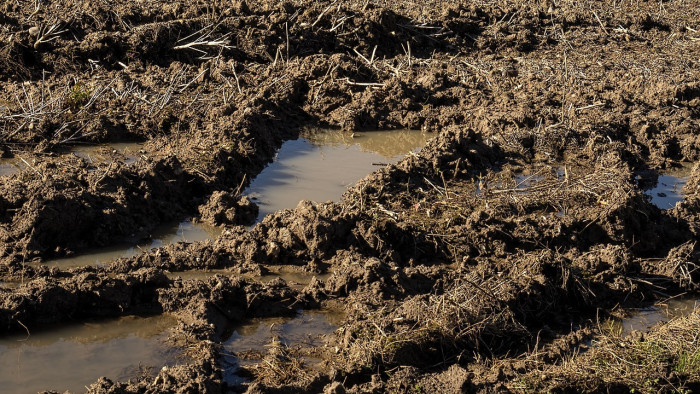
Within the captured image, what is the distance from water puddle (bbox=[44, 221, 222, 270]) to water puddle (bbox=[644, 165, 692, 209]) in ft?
15.4

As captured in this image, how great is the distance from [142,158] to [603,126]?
17.7 feet

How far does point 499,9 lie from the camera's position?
13945mm

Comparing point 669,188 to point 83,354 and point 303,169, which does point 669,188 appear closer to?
point 303,169

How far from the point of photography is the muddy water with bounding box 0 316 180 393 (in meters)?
5.42

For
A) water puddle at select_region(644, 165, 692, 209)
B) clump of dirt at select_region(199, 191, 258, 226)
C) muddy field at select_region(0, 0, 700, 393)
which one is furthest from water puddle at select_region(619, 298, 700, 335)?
clump of dirt at select_region(199, 191, 258, 226)

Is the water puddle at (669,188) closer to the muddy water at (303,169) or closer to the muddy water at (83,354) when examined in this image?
the muddy water at (303,169)

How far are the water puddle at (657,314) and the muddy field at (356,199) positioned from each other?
63 millimetres

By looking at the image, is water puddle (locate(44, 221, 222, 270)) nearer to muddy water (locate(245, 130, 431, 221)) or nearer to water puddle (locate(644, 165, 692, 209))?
muddy water (locate(245, 130, 431, 221))

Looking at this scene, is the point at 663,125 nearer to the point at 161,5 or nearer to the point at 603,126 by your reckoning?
the point at 603,126

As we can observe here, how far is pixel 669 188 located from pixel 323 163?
387cm

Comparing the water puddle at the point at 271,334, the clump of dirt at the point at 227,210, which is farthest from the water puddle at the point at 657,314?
the clump of dirt at the point at 227,210

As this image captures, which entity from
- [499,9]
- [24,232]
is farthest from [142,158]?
[499,9]

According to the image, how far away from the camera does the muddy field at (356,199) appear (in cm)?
572

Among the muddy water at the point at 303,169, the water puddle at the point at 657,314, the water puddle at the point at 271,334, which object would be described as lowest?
the water puddle at the point at 657,314
